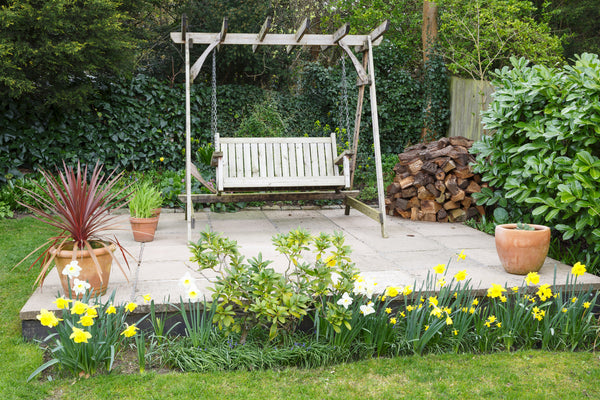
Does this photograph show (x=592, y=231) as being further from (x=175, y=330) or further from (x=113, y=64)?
(x=113, y=64)

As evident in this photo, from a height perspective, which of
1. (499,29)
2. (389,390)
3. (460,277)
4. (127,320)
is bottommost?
(389,390)

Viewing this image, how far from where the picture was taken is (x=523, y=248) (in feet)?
10.6

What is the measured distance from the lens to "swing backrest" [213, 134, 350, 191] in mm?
5078

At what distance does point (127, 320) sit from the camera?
2.62 metres

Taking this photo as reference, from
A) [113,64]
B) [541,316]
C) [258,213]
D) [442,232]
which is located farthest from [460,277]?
[113,64]

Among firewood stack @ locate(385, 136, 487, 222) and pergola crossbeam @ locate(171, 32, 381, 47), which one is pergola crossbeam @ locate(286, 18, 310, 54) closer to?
pergola crossbeam @ locate(171, 32, 381, 47)

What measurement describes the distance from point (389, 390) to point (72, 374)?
139 cm

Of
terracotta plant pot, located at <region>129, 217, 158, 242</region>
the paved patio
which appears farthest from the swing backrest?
terracotta plant pot, located at <region>129, 217, 158, 242</region>

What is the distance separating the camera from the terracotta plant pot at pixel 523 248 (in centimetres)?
322

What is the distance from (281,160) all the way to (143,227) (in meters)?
1.70

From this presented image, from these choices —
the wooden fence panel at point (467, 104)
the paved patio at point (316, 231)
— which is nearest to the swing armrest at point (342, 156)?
the paved patio at point (316, 231)

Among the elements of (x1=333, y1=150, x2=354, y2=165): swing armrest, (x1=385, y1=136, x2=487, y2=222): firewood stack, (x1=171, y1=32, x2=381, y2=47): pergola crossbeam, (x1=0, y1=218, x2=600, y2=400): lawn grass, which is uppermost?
(x1=171, y1=32, x2=381, y2=47): pergola crossbeam

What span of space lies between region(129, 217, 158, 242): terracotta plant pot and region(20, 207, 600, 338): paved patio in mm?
81

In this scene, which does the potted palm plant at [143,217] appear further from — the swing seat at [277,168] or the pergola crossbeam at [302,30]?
the pergola crossbeam at [302,30]
